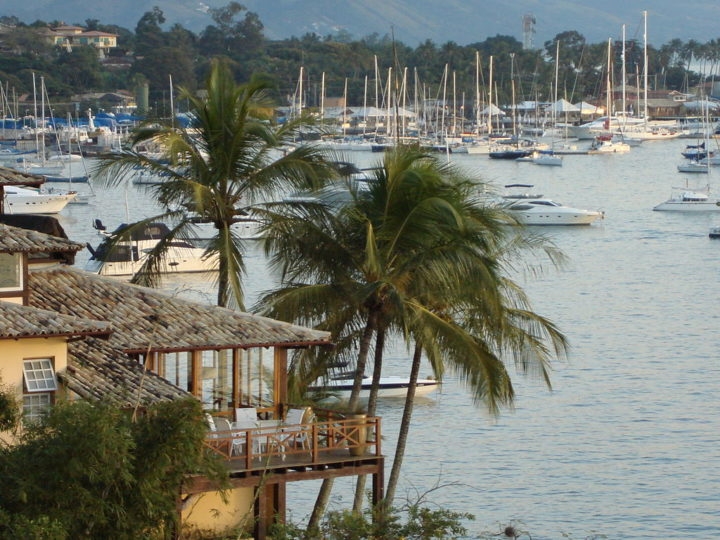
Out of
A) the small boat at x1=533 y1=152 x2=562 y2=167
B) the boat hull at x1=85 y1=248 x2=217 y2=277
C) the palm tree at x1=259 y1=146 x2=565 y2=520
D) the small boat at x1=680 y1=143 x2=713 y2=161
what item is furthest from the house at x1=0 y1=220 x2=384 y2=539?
the small boat at x1=533 y1=152 x2=562 y2=167

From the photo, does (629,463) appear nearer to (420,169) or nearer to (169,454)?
(420,169)

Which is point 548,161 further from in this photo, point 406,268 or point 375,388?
point 406,268

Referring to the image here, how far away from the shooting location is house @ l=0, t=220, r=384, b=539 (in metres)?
21.3

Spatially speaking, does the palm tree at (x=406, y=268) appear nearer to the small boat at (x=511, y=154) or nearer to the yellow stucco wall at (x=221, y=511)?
the yellow stucco wall at (x=221, y=511)

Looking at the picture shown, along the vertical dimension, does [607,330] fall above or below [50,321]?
below

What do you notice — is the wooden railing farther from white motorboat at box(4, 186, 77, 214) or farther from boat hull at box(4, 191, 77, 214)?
boat hull at box(4, 191, 77, 214)

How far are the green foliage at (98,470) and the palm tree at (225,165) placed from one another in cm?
824

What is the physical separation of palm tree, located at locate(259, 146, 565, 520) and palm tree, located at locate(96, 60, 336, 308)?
69 cm

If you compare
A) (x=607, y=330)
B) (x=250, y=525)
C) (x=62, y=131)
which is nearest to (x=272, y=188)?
(x=250, y=525)

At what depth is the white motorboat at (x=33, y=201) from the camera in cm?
9481

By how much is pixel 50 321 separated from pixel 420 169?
23.4ft

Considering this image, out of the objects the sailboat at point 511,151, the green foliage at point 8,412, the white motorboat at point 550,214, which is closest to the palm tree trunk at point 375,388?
the green foliage at point 8,412

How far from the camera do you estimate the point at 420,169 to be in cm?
2602

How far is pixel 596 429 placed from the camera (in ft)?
143
